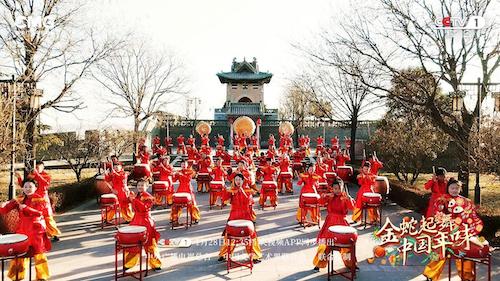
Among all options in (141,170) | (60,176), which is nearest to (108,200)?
(141,170)

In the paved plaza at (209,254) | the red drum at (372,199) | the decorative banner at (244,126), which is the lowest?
the paved plaza at (209,254)

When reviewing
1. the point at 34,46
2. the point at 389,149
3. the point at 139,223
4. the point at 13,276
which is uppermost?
the point at 34,46

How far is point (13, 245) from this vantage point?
5.39m

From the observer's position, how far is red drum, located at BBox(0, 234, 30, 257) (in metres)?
5.32

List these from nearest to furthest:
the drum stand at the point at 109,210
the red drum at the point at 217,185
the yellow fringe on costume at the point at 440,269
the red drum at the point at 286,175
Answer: the yellow fringe on costume at the point at 440,269
the drum stand at the point at 109,210
the red drum at the point at 217,185
the red drum at the point at 286,175

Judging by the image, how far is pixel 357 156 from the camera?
22234mm

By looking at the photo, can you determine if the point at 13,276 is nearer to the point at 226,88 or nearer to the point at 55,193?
the point at 55,193

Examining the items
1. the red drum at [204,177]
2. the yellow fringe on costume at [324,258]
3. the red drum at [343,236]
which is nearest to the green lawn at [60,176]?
the red drum at [204,177]

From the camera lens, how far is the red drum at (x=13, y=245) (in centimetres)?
532

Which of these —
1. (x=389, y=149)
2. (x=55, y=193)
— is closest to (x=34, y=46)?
(x=55, y=193)

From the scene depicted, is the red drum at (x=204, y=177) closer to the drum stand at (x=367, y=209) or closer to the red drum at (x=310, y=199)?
the red drum at (x=310, y=199)

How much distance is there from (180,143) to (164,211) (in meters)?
13.2

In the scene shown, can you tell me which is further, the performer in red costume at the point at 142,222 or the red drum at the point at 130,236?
the performer in red costume at the point at 142,222

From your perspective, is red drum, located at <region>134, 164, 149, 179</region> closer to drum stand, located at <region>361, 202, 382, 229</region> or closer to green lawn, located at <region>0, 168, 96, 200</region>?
green lawn, located at <region>0, 168, 96, 200</region>
